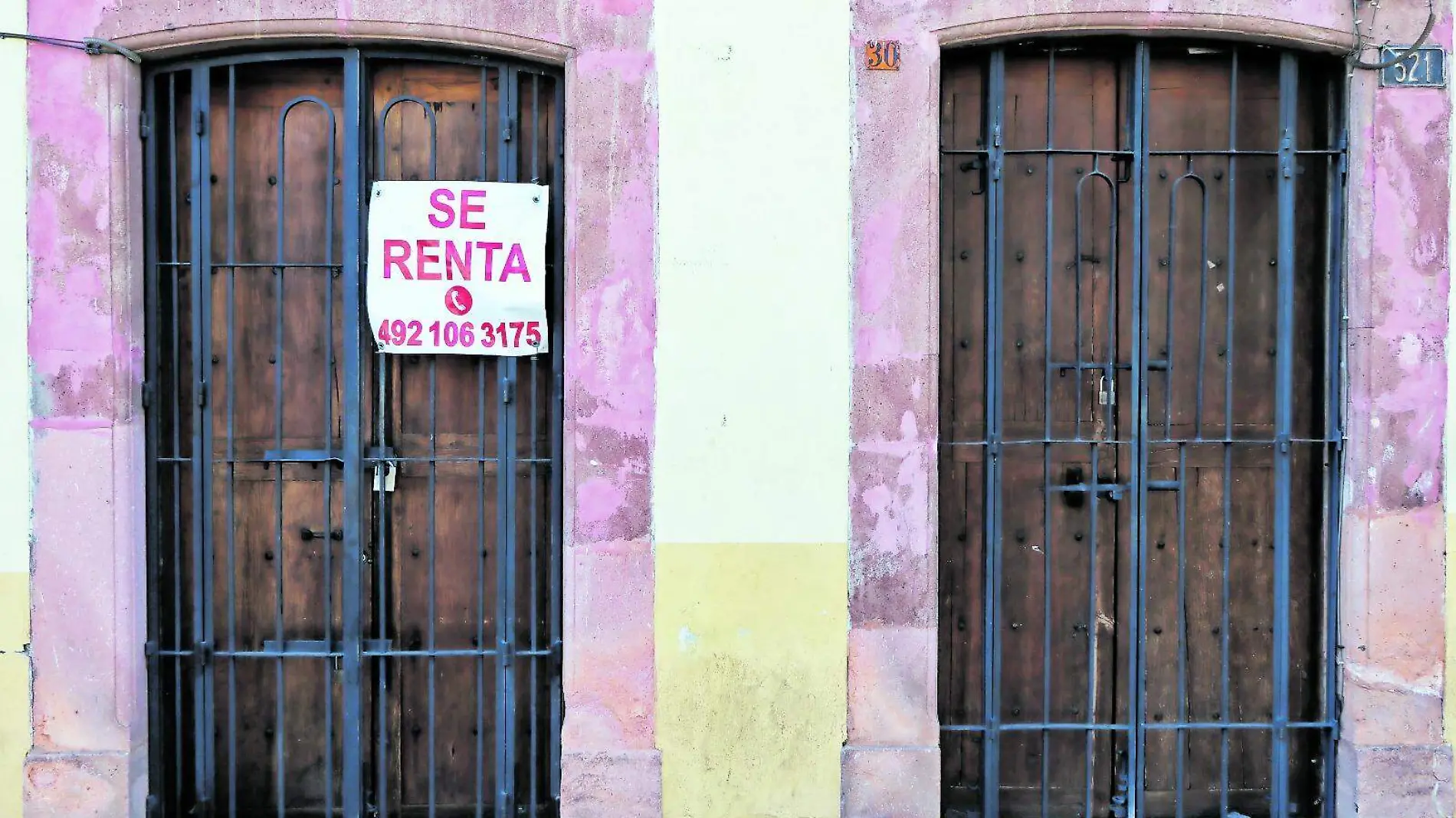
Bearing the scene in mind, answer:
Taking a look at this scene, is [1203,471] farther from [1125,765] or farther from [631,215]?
[631,215]

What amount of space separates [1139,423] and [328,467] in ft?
10.7

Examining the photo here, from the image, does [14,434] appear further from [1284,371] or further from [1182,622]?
[1284,371]

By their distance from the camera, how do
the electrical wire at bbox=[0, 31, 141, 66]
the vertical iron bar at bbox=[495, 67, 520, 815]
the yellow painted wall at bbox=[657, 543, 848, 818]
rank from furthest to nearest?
the vertical iron bar at bbox=[495, 67, 520, 815] < the yellow painted wall at bbox=[657, 543, 848, 818] < the electrical wire at bbox=[0, 31, 141, 66]

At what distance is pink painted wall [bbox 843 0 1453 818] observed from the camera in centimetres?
393

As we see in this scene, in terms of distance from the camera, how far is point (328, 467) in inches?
162

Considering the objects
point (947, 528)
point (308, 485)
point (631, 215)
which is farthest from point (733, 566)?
point (308, 485)

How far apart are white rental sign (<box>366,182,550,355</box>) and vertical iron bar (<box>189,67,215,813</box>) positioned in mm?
693

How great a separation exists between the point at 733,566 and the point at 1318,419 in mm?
2461

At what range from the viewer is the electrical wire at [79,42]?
3.83m

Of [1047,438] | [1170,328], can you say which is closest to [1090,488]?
[1047,438]

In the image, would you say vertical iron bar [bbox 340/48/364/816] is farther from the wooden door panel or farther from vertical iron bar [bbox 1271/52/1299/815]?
vertical iron bar [bbox 1271/52/1299/815]

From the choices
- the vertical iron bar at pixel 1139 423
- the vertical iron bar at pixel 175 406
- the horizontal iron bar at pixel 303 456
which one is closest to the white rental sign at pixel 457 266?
the horizontal iron bar at pixel 303 456

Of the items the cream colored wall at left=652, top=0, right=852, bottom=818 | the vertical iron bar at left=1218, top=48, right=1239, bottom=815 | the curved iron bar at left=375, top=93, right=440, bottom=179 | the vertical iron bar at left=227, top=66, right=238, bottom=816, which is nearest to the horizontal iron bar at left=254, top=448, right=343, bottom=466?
the vertical iron bar at left=227, top=66, right=238, bottom=816

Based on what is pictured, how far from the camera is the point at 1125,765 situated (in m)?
4.18
